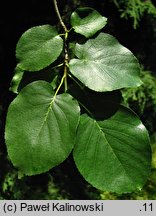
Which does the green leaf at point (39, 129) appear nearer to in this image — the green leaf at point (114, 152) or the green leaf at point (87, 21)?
the green leaf at point (114, 152)

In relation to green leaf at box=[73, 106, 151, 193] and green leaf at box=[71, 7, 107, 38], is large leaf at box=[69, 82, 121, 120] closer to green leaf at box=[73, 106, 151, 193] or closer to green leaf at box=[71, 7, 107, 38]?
green leaf at box=[73, 106, 151, 193]

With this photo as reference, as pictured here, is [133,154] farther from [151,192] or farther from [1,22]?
[151,192]

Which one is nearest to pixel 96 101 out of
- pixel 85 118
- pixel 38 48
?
pixel 85 118

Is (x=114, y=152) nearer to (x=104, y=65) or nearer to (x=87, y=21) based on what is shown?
(x=104, y=65)

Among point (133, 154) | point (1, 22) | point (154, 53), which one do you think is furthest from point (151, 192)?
point (133, 154)

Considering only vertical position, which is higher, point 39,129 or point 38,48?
point 38,48

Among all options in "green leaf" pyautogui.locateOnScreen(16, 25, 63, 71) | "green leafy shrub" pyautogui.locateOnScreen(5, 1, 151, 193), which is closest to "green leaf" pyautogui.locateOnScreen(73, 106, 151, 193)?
"green leafy shrub" pyautogui.locateOnScreen(5, 1, 151, 193)
